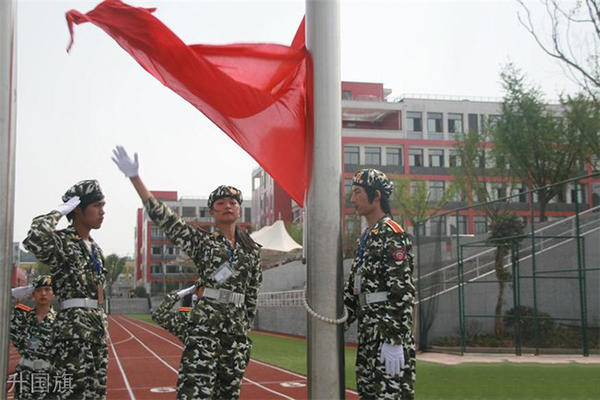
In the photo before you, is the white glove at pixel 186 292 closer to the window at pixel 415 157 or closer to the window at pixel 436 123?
the window at pixel 415 157

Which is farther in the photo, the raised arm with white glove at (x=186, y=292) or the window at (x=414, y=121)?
the window at (x=414, y=121)

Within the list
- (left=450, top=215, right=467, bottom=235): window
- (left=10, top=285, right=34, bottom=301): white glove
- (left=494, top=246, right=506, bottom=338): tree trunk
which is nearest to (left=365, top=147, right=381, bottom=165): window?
(left=450, top=215, right=467, bottom=235): window

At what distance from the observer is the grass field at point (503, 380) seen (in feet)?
32.2

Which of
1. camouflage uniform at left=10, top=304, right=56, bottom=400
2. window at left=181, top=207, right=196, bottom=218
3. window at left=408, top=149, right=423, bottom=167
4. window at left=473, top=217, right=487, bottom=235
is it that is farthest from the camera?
window at left=181, top=207, right=196, bottom=218

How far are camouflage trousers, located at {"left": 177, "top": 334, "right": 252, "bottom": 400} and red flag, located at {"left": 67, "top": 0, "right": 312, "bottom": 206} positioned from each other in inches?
44.4

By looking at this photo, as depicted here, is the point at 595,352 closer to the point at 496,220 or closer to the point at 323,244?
Answer: the point at 496,220

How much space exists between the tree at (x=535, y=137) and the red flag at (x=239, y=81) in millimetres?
27340

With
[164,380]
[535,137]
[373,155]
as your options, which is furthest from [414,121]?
[164,380]

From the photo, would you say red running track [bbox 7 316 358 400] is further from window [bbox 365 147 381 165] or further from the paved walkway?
window [bbox 365 147 381 165]

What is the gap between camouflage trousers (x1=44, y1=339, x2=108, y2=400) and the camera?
433 cm

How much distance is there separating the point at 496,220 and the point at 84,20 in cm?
1807

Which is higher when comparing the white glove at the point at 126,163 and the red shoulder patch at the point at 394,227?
the white glove at the point at 126,163

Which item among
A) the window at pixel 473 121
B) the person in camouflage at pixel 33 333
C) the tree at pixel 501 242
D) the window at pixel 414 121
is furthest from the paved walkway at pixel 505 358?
the window at pixel 473 121

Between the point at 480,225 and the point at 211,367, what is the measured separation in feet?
70.7
